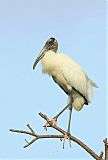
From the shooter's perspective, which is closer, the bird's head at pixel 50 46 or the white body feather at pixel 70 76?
the white body feather at pixel 70 76

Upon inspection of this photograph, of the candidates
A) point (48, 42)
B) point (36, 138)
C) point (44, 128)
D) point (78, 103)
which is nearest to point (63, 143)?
point (44, 128)

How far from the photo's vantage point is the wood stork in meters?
7.35

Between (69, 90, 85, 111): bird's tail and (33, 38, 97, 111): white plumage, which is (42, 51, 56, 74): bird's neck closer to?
(33, 38, 97, 111): white plumage

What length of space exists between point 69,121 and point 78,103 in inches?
14.3

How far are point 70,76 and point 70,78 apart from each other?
30 mm

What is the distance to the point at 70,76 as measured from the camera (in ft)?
24.1

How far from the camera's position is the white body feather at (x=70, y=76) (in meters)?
7.35

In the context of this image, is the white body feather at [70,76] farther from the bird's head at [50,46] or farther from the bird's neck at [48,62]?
the bird's head at [50,46]

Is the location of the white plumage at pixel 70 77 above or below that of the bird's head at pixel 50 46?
below

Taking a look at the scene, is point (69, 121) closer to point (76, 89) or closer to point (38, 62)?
point (76, 89)

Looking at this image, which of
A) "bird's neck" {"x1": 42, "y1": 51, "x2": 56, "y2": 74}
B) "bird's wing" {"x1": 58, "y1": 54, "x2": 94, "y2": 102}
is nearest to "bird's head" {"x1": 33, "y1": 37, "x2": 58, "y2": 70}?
"bird's neck" {"x1": 42, "y1": 51, "x2": 56, "y2": 74}

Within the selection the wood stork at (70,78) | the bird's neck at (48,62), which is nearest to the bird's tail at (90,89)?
the wood stork at (70,78)

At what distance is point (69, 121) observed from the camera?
283 inches

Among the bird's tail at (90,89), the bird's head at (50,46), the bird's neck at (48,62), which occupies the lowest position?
the bird's tail at (90,89)
